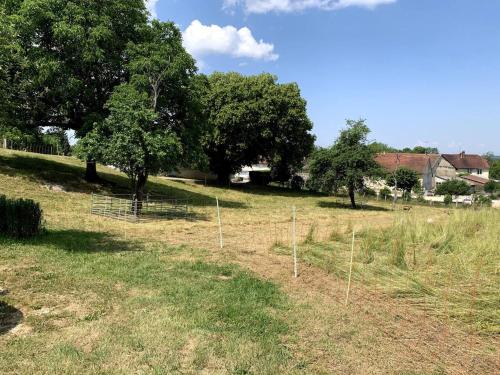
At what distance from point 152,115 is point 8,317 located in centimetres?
1370

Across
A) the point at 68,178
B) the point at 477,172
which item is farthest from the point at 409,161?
the point at 68,178

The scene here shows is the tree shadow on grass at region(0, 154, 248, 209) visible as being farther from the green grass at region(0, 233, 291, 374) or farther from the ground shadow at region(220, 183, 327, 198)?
the green grass at region(0, 233, 291, 374)

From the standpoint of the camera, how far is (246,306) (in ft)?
22.7

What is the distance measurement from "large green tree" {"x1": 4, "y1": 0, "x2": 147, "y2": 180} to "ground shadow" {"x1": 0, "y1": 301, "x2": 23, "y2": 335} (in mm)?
16490

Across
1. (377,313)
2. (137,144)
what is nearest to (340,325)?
(377,313)

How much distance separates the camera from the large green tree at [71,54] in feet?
69.4

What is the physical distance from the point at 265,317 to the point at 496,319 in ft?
11.8

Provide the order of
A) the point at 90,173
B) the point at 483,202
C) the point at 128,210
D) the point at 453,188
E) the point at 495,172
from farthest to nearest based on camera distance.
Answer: the point at 495,172, the point at 453,188, the point at 483,202, the point at 90,173, the point at 128,210

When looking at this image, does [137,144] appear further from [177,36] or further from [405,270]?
[405,270]

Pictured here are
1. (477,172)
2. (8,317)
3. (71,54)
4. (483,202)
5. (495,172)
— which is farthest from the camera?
(477,172)

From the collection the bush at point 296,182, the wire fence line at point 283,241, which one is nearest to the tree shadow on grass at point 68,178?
the wire fence line at point 283,241

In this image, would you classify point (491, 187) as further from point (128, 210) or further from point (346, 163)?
point (128, 210)

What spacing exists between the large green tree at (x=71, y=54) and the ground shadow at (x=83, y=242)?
33.9ft

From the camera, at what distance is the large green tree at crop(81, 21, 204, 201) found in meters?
18.4
